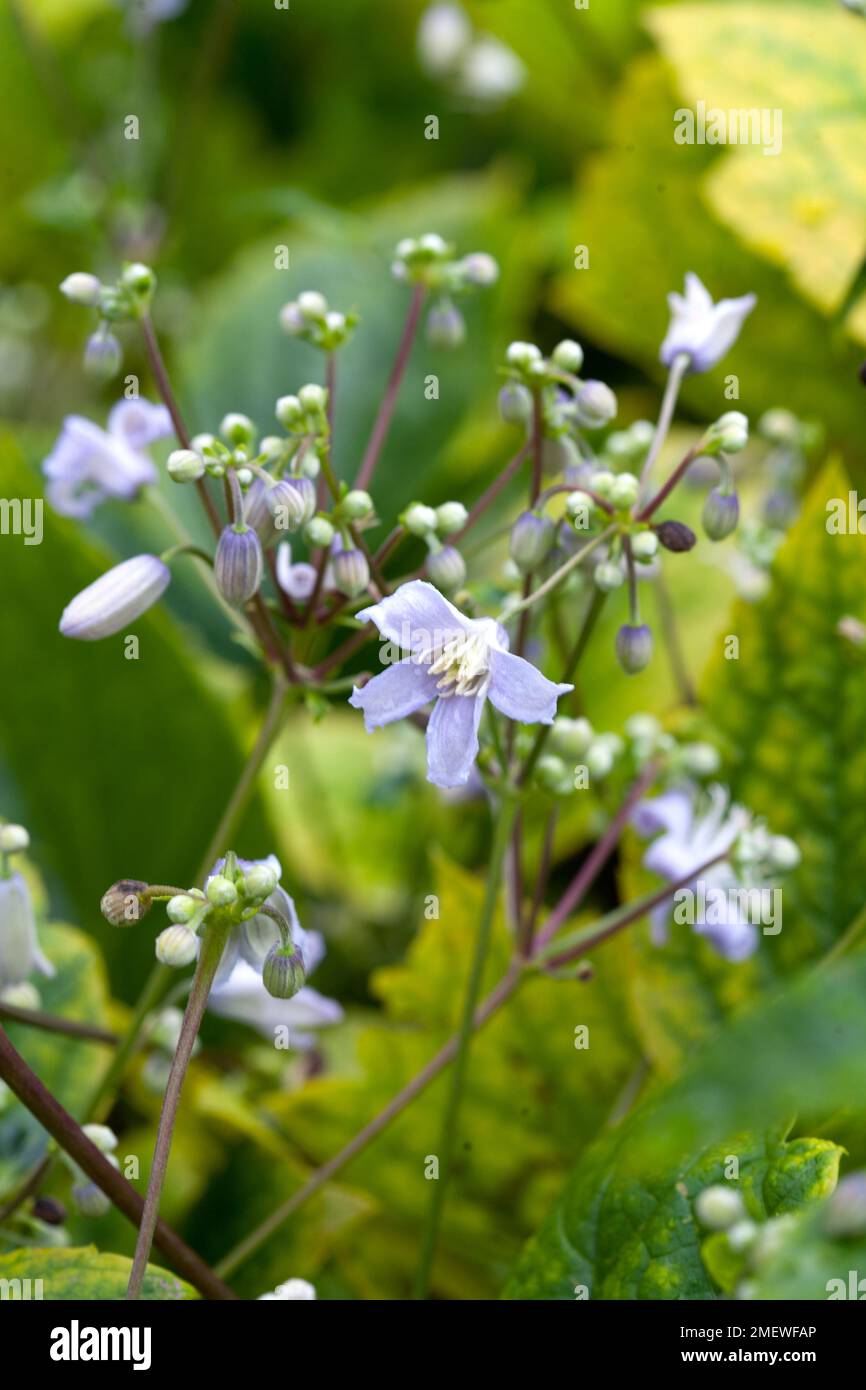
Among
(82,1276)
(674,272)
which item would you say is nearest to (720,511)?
(82,1276)

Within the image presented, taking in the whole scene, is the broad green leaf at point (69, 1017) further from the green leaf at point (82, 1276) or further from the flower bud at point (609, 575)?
the flower bud at point (609, 575)

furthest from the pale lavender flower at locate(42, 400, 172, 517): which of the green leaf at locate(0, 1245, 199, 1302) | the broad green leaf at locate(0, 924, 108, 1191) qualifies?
the green leaf at locate(0, 1245, 199, 1302)

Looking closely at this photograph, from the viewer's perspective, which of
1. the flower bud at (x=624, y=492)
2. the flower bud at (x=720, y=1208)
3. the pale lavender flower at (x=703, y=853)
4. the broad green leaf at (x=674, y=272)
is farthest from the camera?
the broad green leaf at (x=674, y=272)

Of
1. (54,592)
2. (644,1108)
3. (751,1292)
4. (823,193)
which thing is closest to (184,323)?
(54,592)

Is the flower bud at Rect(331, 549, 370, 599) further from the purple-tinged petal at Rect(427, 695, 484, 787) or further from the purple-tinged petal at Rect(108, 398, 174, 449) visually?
the purple-tinged petal at Rect(108, 398, 174, 449)

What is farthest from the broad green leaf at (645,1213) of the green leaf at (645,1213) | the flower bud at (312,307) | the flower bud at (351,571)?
the flower bud at (312,307)

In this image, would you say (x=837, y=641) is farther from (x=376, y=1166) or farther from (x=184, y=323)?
(x=184, y=323)
